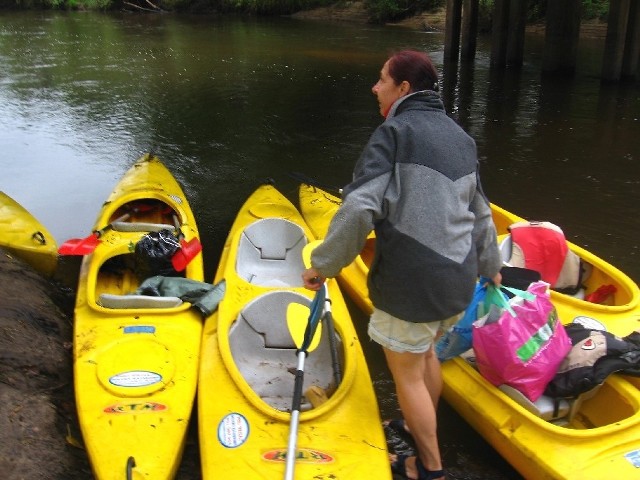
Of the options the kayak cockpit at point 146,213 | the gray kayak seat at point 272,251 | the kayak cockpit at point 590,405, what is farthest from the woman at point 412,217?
the kayak cockpit at point 146,213

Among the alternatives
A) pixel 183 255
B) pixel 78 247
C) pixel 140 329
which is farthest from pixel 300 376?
pixel 78 247

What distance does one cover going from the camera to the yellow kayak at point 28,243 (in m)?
4.35

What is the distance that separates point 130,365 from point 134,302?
23.8 inches

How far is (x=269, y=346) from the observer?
369 centimetres

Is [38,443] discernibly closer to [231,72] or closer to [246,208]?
[246,208]

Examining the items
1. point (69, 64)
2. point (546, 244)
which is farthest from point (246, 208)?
point (69, 64)

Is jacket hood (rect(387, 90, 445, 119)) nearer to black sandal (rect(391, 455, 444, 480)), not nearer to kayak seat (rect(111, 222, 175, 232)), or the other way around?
black sandal (rect(391, 455, 444, 480))

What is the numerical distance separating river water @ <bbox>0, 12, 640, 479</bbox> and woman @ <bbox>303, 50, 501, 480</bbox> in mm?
1306

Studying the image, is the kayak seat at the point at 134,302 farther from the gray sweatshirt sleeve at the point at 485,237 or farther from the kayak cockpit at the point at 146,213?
the gray sweatshirt sleeve at the point at 485,237

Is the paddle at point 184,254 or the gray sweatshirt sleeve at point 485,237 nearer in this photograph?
the gray sweatshirt sleeve at point 485,237

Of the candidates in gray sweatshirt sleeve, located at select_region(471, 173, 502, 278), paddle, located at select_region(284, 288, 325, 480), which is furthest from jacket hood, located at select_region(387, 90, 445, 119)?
paddle, located at select_region(284, 288, 325, 480)

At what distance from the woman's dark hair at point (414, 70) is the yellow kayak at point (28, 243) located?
10.7 ft

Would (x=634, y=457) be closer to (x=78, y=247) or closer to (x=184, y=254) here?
(x=184, y=254)

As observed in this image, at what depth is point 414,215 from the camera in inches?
80.3
